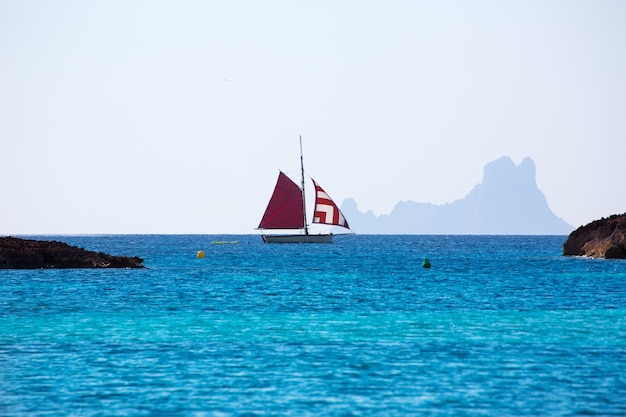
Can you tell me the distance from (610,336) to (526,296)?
1953cm

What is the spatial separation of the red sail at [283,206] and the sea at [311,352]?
99.2 m

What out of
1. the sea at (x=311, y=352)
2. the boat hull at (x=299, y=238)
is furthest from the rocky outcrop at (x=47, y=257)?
the boat hull at (x=299, y=238)

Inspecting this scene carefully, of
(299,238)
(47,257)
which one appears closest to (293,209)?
(299,238)

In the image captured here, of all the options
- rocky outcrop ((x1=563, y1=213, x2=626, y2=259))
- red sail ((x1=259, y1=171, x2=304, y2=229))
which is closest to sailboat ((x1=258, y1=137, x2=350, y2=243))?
red sail ((x1=259, y1=171, x2=304, y2=229))

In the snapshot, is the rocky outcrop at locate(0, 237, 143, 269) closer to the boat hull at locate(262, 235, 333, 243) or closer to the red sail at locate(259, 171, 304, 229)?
the red sail at locate(259, 171, 304, 229)

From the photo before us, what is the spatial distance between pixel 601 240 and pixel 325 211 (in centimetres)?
6052

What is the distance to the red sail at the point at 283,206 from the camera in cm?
15325

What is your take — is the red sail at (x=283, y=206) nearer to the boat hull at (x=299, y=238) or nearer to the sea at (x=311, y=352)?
the boat hull at (x=299, y=238)

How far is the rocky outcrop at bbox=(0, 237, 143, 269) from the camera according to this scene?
7325 cm

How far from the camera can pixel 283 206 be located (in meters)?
155

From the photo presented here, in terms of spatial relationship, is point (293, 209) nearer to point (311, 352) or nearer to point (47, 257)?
point (47, 257)

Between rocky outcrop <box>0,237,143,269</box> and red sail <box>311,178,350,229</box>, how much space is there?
77.7m

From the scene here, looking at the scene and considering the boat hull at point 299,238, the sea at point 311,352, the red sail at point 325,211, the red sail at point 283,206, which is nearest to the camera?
the sea at point 311,352

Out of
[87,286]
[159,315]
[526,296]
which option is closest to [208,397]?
[159,315]
